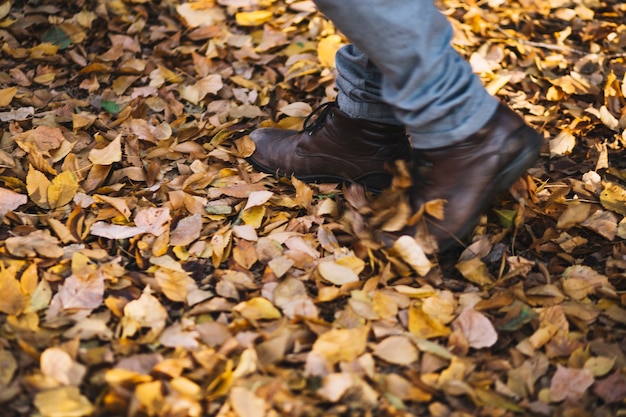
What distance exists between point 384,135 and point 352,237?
0.28 metres

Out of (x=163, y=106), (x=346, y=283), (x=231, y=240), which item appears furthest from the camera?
(x=163, y=106)

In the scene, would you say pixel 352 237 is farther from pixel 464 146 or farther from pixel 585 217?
pixel 585 217

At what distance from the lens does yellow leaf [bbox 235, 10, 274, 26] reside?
240 cm

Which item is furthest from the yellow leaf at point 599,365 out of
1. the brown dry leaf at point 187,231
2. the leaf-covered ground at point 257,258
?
the brown dry leaf at point 187,231

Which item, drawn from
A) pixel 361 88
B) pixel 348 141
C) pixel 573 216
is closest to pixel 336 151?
pixel 348 141

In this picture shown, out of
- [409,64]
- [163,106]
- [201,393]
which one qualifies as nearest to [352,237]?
[409,64]

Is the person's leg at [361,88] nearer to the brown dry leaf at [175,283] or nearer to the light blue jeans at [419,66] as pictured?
the light blue jeans at [419,66]

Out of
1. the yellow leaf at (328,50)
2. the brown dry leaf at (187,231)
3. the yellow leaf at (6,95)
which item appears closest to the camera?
the brown dry leaf at (187,231)

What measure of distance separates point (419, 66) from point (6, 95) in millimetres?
1295

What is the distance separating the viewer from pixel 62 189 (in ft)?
5.15

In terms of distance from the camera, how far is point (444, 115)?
1294mm

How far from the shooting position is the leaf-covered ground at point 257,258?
3.77ft

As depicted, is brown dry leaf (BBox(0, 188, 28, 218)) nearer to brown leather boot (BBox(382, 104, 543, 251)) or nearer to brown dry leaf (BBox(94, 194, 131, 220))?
brown dry leaf (BBox(94, 194, 131, 220))

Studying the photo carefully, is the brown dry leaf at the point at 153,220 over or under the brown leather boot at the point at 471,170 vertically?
under
